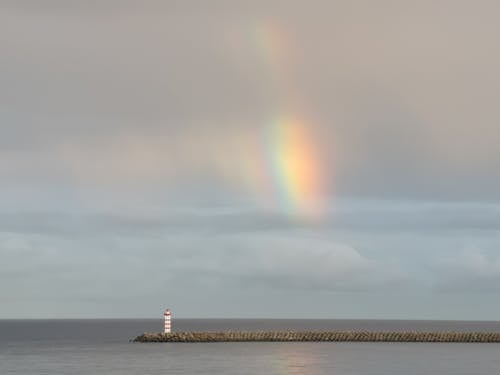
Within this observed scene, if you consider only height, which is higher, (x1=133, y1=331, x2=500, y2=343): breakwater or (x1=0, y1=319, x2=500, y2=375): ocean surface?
(x1=133, y1=331, x2=500, y2=343): breakwater

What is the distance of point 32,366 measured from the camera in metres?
77.1

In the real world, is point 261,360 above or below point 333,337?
below

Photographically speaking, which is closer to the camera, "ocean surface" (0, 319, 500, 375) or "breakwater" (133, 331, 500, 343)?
"ocean surface" (0, 319, 500, 375)

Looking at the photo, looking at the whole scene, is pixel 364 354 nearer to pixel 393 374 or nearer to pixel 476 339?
pixel 393 374

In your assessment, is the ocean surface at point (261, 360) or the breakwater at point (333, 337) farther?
the breakwater at point (333, 337)

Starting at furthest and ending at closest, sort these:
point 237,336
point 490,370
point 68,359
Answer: point 237,336, point 68,359, point 490,370

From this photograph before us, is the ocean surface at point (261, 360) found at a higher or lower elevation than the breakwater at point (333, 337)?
lower

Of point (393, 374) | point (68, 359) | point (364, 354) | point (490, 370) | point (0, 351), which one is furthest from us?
point (0, 351)

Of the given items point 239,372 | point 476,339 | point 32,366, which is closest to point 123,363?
point 32,366

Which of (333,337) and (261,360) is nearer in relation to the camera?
(261,360)

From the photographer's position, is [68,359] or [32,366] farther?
[68,359]

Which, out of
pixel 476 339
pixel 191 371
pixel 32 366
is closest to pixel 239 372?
pixel 191 371

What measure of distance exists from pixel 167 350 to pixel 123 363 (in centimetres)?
1775

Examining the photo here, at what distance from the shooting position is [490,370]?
73562 mm
